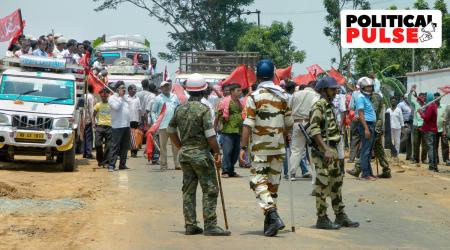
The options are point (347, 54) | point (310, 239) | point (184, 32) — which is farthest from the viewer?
point (184, 32)

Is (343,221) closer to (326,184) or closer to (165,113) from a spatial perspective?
(326,184)

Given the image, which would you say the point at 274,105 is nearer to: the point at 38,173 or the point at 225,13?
the point at 38,173

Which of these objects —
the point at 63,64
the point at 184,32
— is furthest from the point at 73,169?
the point at 184,32

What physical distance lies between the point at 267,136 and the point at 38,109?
9.21 metres

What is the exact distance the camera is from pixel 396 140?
78.6 feet

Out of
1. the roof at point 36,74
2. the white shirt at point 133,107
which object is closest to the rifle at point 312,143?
the white shirt at point 133,107

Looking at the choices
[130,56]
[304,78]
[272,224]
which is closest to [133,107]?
[304,78]

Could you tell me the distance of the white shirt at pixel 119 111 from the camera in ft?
62.2

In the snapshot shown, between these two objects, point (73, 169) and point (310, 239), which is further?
point (73, 169)

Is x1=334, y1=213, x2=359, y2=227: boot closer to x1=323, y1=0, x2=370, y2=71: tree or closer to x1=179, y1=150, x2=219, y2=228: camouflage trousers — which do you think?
x1=179, y1=150, x2=219, y2=228: camouflage trousers

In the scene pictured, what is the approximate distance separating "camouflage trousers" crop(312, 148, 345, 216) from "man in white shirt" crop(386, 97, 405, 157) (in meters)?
12.5

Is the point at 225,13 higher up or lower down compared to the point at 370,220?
higher up

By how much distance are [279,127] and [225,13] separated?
49492 millimetres

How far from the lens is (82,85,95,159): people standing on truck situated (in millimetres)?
21938
